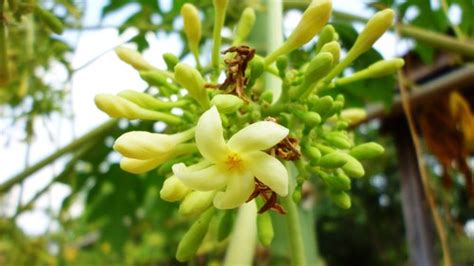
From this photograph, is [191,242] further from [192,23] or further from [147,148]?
[192,23]

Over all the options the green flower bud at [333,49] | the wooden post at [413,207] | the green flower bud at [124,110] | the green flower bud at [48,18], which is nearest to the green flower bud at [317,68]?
the green flower bud at [333,49]

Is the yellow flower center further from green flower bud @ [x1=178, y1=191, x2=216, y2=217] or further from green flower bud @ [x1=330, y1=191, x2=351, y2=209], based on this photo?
green flower bud @ [x1=330, y1=191, x2=351, y2=209]

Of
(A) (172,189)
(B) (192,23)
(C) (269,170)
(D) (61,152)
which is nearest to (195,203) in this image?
(A) (172,189)

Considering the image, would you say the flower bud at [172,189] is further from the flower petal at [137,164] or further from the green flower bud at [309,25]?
the green flower bud at [309,25]

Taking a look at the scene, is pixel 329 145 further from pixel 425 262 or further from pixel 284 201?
pixel 425 262

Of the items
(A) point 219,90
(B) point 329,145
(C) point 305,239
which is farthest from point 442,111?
(A) point 219,90
